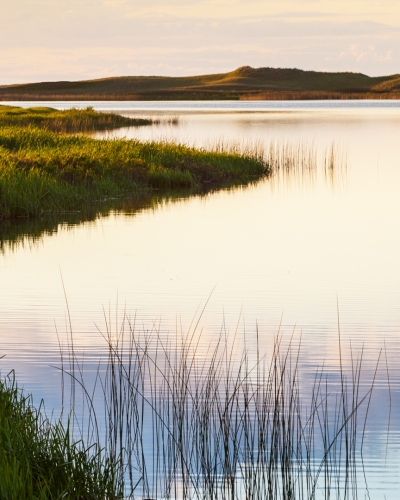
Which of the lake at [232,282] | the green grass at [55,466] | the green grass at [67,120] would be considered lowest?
the lake at [232,282]

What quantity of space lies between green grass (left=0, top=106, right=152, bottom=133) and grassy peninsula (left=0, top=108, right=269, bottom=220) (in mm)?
12997

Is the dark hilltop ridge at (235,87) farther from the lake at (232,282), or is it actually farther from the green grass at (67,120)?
the lake at (232,282)

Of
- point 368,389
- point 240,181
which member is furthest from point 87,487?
point 240,181

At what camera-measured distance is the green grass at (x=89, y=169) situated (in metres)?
18.0

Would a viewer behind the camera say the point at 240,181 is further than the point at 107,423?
Yes

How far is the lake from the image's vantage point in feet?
25.7

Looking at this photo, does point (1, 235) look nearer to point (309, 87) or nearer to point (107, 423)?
point (107, 423)

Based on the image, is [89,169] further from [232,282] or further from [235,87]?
[235,87]

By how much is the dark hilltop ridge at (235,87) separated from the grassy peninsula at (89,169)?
327ft

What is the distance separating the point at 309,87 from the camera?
165250 millimetres

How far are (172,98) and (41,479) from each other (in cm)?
13381

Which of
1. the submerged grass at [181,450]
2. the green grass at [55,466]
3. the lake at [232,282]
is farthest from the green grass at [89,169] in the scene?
the green grass at [55,466]

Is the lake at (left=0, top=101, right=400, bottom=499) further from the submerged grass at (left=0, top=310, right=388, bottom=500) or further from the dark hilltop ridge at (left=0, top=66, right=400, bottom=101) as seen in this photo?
the dark hilltop ridge at (left=0, top=66, right=400, bottom=101)

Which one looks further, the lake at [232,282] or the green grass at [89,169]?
the green grass at [89,169]
